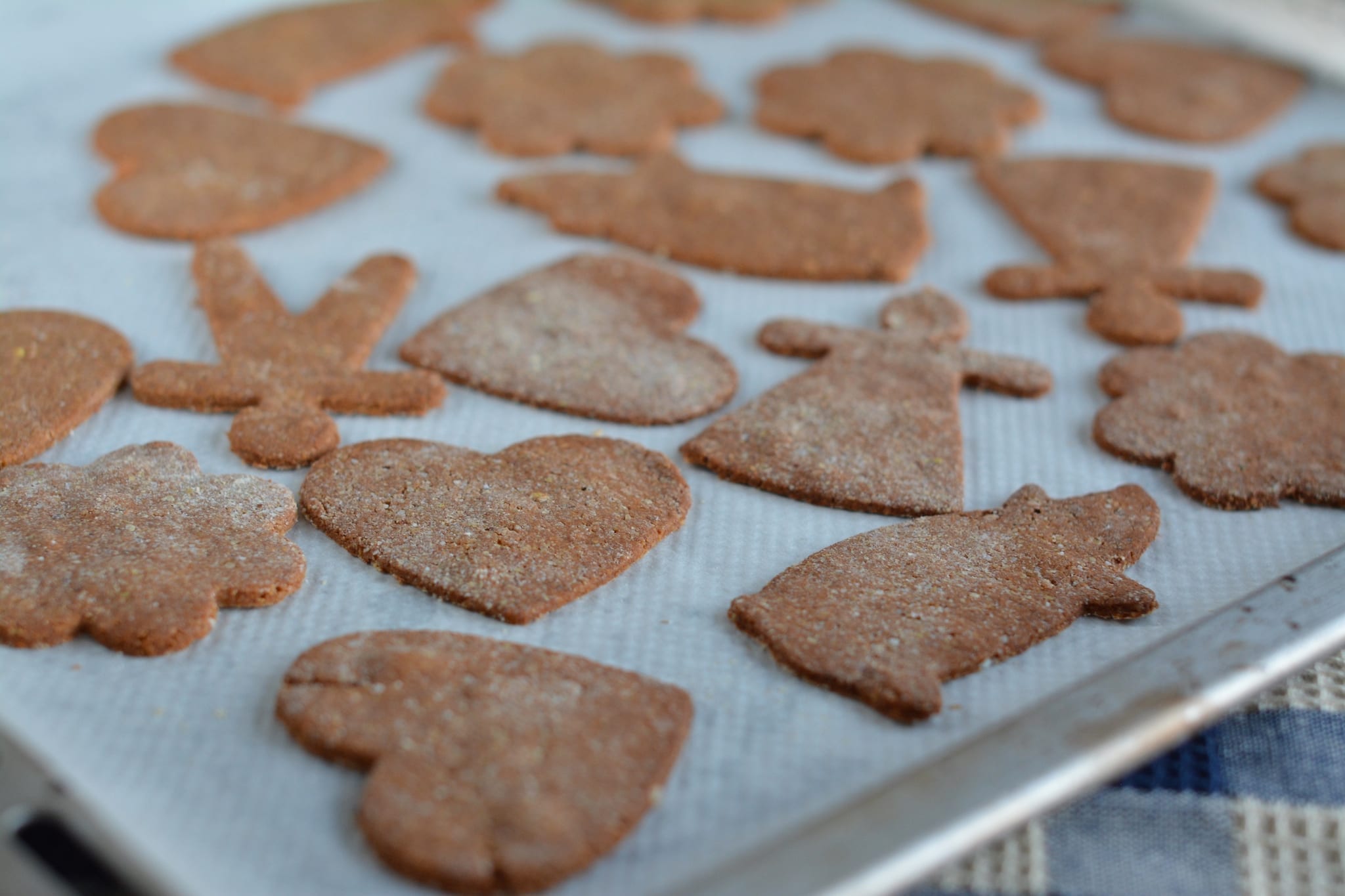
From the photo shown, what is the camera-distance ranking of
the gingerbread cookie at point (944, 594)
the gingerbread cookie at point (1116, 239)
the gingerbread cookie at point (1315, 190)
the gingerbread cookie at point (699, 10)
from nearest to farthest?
the gingerbread cookie at point (944, 594) → the gingerbread cookie at point (1116, 239) → the gingerbread cookie at point (1315, 190) → the gingerbread cookie at point (699, 10)

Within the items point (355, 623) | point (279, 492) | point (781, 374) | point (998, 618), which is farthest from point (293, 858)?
point (781, 374)

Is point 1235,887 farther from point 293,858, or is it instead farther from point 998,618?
point 293,858

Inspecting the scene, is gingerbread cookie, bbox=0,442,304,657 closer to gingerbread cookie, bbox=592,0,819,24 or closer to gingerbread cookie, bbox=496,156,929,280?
gingerbread cookie, bbox=496,156,929,280

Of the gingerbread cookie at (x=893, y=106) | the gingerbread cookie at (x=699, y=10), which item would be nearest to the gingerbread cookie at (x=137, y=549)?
the gingerbread cookie at (x=893, y=106)

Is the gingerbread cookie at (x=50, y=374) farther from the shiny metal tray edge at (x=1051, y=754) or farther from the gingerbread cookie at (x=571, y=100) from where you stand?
the shiny metal tray edge at (x=1051, y=754)

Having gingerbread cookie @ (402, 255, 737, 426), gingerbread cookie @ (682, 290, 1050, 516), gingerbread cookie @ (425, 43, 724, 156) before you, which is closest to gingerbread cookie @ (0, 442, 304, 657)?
→ gingerbread cookie @ (402, 255, 737, 426)

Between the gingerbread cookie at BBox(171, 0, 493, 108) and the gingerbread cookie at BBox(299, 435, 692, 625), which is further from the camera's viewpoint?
the gingerbread cookie at BBox(171, 0, 493, 108)

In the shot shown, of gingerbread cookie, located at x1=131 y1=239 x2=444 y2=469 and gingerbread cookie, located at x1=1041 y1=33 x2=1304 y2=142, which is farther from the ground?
gingerbread cookie, located at x1=1041 y1=33 x2=1304 y2=142
